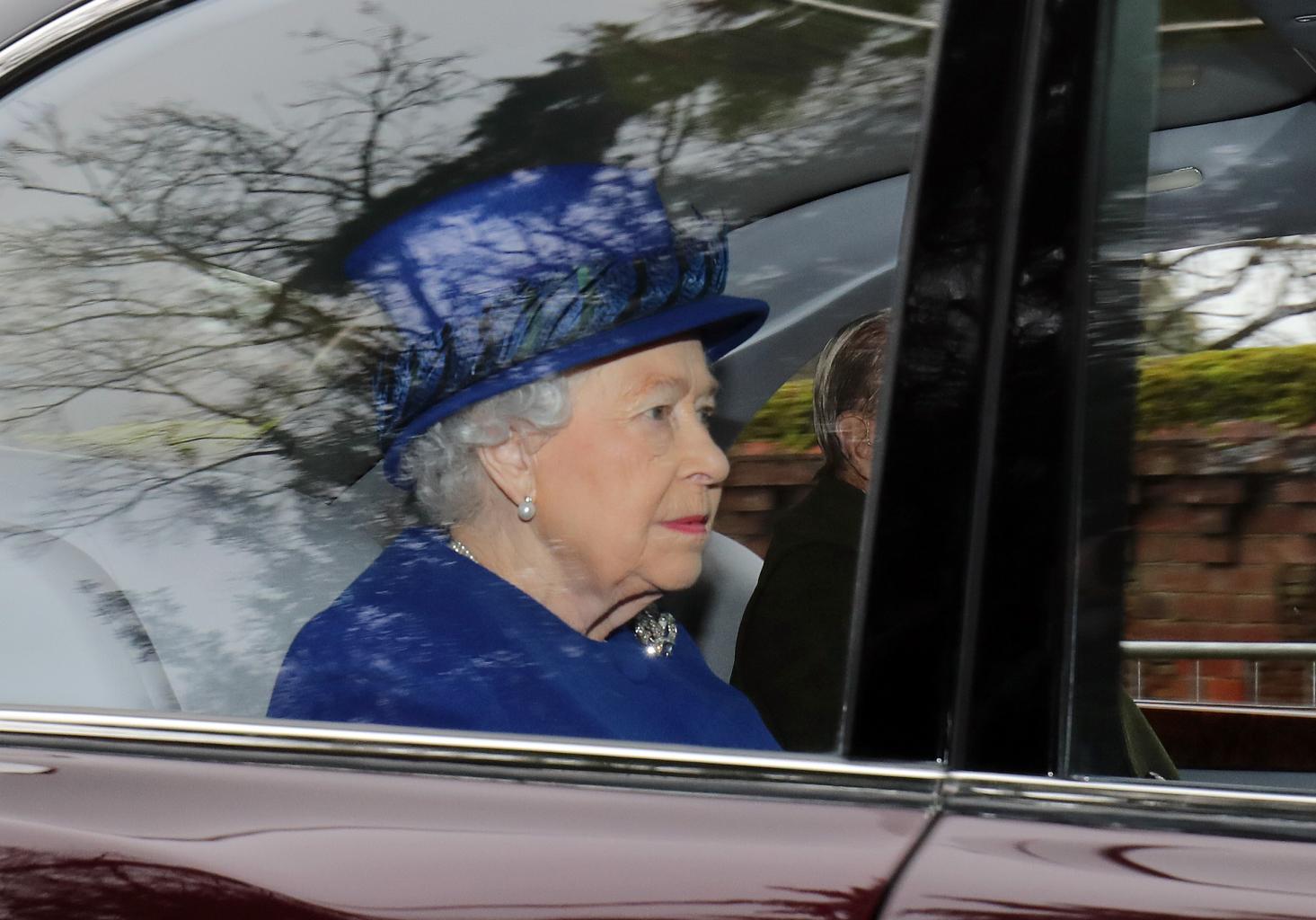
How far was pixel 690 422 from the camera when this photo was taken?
1.43 meters

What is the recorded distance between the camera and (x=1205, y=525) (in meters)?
1.23

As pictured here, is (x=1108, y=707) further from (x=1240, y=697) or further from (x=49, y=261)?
(x=49, y=261)

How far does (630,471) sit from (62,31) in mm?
669

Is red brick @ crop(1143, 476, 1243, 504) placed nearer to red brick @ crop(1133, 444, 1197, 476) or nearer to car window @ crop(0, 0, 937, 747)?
red brick @ crop(1133, 444, 1197, 476)

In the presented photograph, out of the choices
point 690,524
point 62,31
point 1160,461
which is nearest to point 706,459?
point 690,524

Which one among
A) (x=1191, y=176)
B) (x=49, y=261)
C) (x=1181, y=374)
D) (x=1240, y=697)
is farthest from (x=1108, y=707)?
(x=49, y=261)

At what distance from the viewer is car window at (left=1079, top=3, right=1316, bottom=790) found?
1.15 metres

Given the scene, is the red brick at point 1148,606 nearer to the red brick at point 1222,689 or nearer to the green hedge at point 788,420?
the red brick at point 1222,689

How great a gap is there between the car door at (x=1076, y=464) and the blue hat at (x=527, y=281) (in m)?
0.27

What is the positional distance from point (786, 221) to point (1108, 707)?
1.66 feet

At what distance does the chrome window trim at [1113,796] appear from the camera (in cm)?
106

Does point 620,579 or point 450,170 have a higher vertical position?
point 450,170

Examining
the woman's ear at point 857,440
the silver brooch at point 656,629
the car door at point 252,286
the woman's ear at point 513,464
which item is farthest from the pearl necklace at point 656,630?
the woman's ear at point 857,440

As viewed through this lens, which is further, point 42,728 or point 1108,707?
point 42,728
